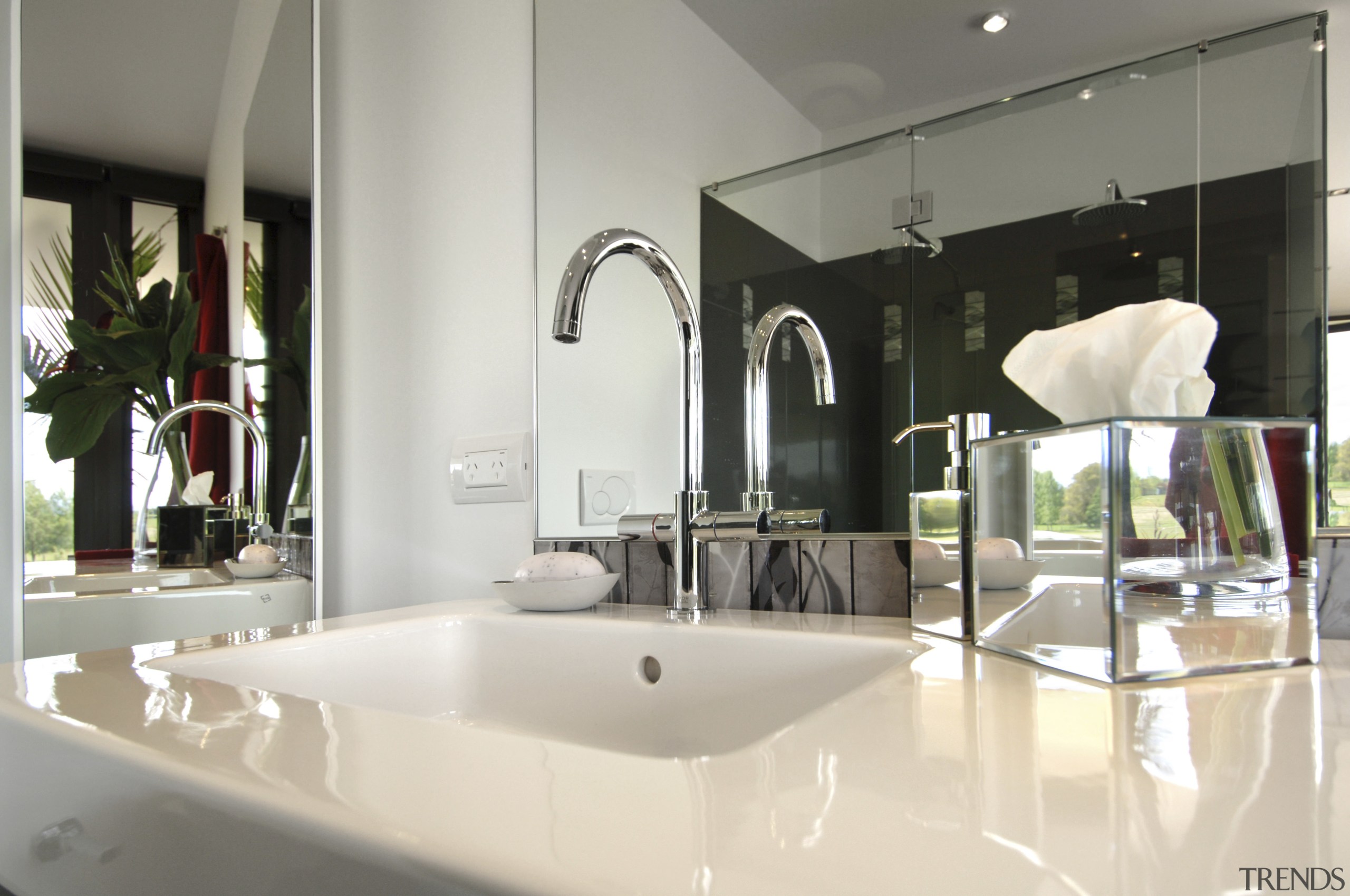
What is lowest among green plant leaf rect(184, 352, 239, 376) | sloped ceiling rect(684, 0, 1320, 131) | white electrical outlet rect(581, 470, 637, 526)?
white electrical outlet rect(581, 470, 637, 526)

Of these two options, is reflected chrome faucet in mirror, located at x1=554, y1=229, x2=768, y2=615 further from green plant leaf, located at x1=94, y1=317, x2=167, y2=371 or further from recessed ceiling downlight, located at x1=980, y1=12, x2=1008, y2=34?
green plant leaf, located at x1=94, y1=317, x2=167, y2=371

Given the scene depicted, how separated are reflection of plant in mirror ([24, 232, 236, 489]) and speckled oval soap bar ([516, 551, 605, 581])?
74 cm

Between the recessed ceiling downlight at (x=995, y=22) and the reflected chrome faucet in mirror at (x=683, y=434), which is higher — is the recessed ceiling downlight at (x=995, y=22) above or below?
above

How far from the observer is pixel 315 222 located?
5.01 feet

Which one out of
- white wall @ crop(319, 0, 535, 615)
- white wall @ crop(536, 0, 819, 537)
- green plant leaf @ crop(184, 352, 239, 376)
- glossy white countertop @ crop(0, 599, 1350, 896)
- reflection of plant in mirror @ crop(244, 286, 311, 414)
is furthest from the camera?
reflection of plant in mirror @ crop(244, 286, 311, 414)

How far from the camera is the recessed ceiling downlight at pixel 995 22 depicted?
908 mm

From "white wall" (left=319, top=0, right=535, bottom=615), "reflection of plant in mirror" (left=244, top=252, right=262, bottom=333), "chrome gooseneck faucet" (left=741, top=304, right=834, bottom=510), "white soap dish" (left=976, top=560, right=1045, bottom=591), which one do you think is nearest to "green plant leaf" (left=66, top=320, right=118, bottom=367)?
"reflection of plant in mirror" (left=244, top=252, right=262, bottom=333)

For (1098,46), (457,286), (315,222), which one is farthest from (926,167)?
(315,222)

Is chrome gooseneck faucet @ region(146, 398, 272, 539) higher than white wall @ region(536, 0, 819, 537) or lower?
lower

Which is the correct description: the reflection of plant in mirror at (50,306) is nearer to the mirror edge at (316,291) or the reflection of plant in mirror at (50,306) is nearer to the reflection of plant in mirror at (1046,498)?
the mirror edge at (316,291)

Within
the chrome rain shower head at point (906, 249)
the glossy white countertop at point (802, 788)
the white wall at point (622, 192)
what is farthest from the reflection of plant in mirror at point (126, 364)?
the chrome rain shower head at point (906, 249)

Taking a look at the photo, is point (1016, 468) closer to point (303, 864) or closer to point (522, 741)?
point (522, 741)

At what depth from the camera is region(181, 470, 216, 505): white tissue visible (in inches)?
53.4

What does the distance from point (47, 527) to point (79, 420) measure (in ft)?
0.57
